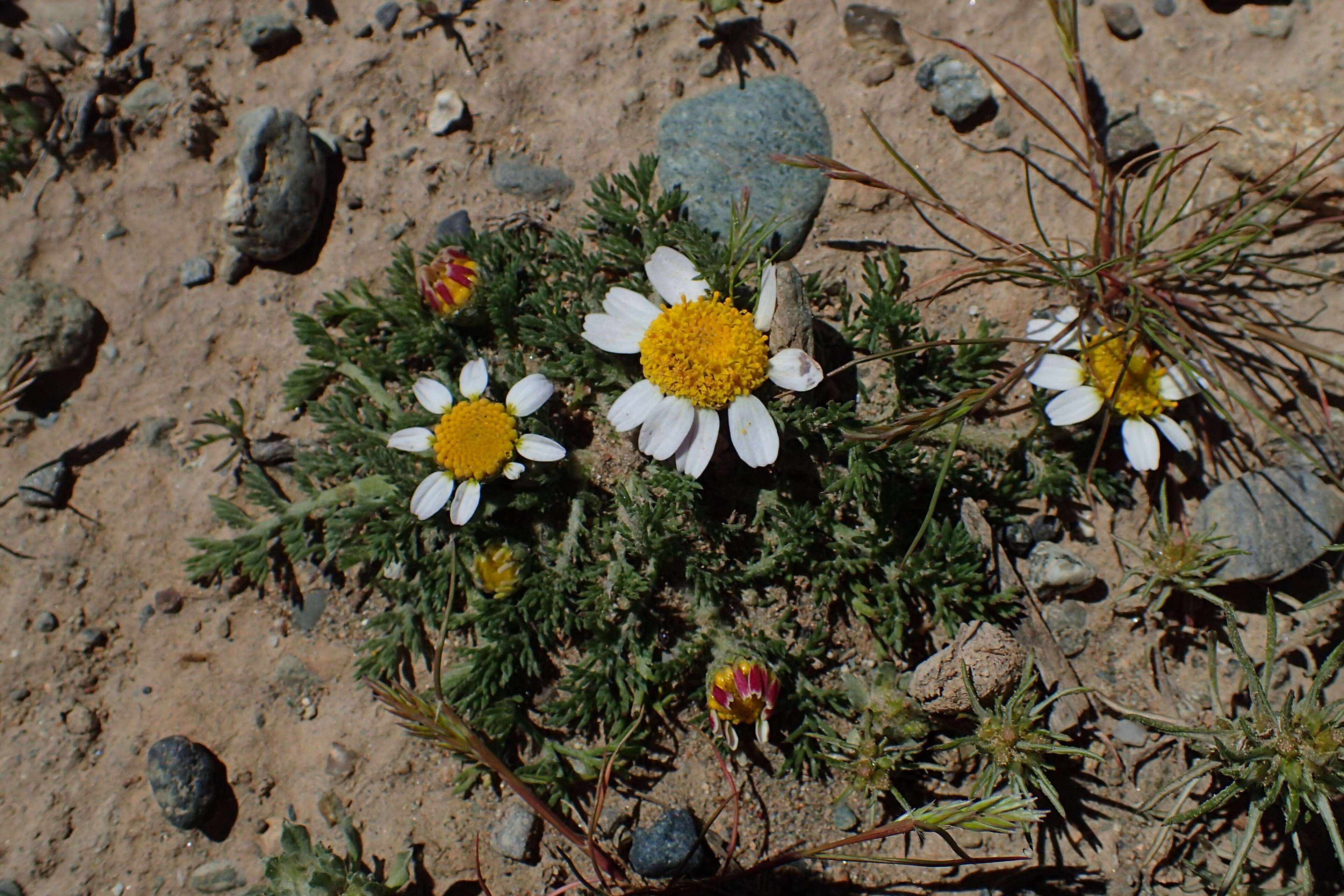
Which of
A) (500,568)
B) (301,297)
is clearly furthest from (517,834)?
(301,297)

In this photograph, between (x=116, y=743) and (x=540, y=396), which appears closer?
(x=540, y=396)

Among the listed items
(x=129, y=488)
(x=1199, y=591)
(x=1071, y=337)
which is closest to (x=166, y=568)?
(x=129, y=488)

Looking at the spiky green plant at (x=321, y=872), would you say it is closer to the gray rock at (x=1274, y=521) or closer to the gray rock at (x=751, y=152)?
the gray rock at (x=751, y=152)

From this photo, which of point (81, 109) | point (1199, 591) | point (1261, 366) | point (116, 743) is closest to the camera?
point (1199, 591)

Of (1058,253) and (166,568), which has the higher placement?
(1058,253)

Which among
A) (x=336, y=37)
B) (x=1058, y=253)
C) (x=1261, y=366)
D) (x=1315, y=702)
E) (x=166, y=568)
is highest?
(x=336, y=37)

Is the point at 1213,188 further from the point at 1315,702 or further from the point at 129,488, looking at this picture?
the point at 129,488

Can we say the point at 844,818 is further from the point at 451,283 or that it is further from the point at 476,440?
the point at 451,283
